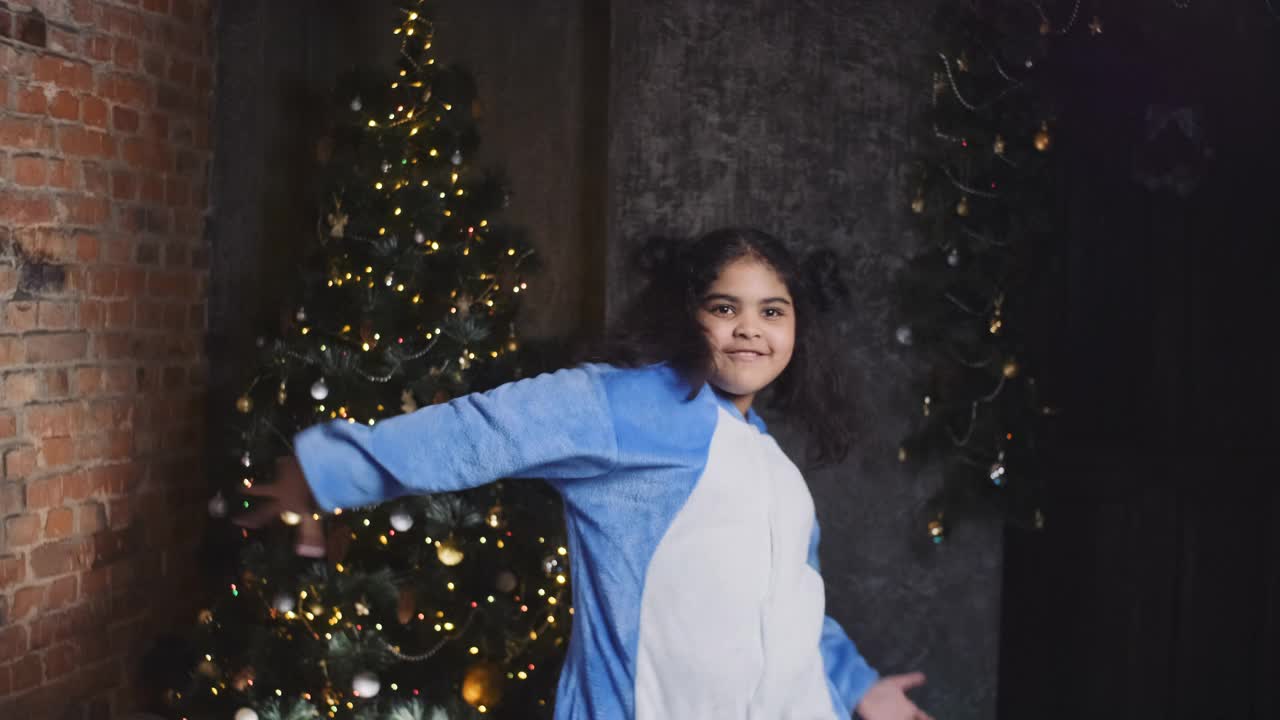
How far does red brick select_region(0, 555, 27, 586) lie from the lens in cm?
291

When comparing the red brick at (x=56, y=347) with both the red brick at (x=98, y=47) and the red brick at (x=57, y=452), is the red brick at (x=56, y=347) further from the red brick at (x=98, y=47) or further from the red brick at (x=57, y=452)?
the red brick at (x=98, y=47)

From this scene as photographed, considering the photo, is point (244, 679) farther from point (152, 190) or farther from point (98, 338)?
point (152, 190)

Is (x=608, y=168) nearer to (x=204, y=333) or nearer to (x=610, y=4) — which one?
(x=610, y=4)

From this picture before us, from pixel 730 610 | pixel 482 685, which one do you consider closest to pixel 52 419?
pixel 482 685

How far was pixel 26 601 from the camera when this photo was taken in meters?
2.99

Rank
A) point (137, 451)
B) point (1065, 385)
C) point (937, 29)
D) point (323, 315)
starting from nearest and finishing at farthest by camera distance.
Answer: point (323, 315) → point (137, 451) → point (937, 29) → point (1065, 385)

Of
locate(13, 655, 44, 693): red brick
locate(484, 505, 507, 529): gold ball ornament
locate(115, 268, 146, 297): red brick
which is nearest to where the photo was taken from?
locate(13, 655, 44, 693): red brick

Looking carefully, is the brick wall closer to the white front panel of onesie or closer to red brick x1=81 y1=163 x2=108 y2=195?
red brick x1=81 y1=163 x2=108 y2=195

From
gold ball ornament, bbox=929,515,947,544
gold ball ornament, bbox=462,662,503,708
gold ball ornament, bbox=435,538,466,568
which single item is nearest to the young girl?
gold ball ornament, bbox=435,538,466,568

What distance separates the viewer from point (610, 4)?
3.63 metres

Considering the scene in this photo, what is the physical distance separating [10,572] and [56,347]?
63 centimetres

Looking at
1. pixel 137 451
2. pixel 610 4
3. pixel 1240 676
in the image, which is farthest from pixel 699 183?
pixel 1240 676

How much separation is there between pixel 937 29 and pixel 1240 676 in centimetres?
251

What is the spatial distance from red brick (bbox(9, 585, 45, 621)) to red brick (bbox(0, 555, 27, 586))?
4cm
